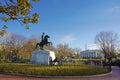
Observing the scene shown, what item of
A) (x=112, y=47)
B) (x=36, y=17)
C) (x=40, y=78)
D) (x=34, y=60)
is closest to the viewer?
(x=36, y=17)

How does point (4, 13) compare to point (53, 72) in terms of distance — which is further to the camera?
point (53, 72)

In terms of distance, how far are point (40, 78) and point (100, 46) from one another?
59491mm

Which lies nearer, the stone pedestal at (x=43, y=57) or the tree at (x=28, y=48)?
the stone pedestal at (x=43, y=57)

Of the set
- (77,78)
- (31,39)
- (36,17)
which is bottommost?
(77,78)

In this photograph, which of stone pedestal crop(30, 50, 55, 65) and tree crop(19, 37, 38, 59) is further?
tree crop(19, 37, 38, 59)

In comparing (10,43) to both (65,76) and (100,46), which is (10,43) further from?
(65,76)

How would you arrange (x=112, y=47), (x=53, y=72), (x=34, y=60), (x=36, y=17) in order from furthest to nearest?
1. (x=112, y=47)
2. (x=34, y=60)
3. (x=53, y=72)
4. (x=36, y=17)

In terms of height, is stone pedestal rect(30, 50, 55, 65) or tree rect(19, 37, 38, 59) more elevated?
tree rect(19, 37, 38, 59)

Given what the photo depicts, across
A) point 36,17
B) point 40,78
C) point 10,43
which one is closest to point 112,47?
point 10,43

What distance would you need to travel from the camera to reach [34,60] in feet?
127

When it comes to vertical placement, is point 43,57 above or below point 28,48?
below

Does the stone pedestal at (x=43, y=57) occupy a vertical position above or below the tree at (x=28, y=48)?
below

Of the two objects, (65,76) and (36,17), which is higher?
(36,17)

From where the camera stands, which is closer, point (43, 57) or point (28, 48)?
point (43, 57)
